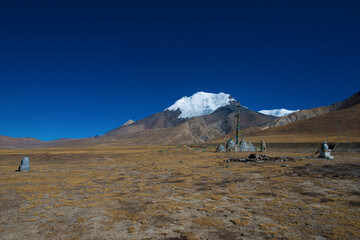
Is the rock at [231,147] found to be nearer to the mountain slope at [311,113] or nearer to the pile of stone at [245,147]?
the pile of stone at [245,147]

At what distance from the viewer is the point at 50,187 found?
10.9m

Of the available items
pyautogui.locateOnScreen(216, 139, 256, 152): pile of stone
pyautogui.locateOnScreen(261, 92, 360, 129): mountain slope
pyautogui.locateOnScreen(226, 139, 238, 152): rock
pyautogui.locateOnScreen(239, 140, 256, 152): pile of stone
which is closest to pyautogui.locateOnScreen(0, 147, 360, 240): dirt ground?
pyautogui.locateOnScreen(226, 139, 238, 152): rock

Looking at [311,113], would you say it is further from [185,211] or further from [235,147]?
[185,211]

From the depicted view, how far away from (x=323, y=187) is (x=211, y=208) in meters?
5.75

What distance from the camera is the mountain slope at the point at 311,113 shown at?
13418cm

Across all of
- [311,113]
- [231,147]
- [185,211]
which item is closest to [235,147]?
[231,147]

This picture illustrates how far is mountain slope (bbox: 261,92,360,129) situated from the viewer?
134 m

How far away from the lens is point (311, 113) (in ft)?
474

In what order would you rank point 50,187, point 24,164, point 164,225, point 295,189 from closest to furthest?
point 164,225, point 295,189, point 50,187, point 24,164

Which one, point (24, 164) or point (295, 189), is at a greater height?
point (24, 164)

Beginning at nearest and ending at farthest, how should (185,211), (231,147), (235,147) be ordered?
1. (185,211)
2. (235,147)
3. (231,147)

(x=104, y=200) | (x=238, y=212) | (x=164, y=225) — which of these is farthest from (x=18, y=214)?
(x=238, y=212)

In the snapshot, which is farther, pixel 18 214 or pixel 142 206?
pixel 142 206

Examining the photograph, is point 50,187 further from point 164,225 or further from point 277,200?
point 277,200
